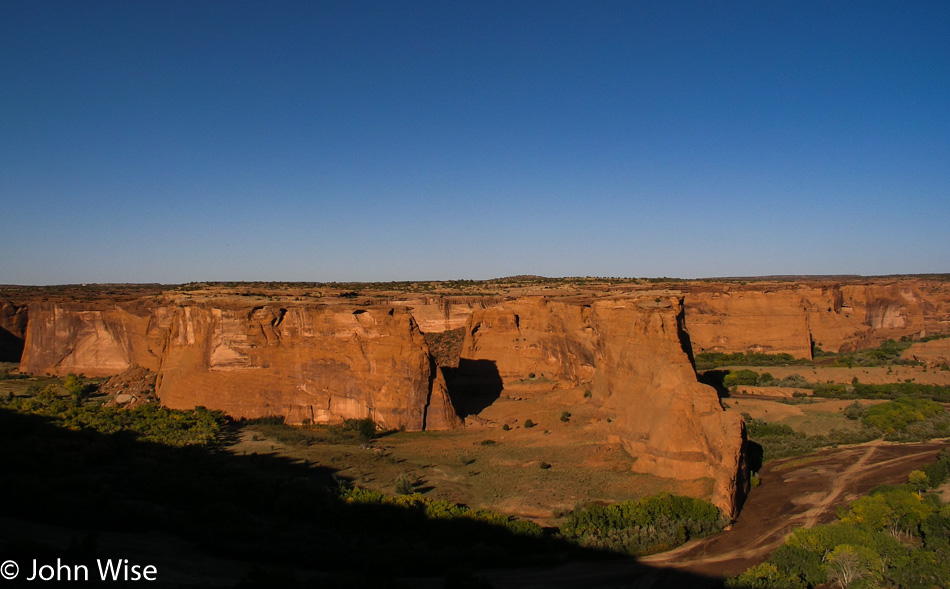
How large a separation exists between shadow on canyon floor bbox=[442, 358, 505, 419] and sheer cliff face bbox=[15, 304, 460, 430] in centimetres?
809

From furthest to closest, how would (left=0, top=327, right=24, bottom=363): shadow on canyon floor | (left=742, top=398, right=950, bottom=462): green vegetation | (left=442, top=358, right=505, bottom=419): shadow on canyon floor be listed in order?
(left=0, top=327, right=24, bottom=363): shadow on canyon floor
(left=442, top=358, right=505, bottom=419): shadow on canyon floor
(left=742, top=398, right=950, bottom=462): green vegetation

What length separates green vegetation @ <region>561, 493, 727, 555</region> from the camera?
16.5 m

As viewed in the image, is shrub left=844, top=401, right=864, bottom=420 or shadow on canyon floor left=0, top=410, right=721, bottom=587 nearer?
shadow on canyon floor left=0, top=410, right=721, bottom=587

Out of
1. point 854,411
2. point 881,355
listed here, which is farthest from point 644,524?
point 881,355

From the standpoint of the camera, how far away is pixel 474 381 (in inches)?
1564

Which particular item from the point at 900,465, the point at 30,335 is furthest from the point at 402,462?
the point at 30,335

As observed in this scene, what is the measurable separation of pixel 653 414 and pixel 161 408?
26.2 meters

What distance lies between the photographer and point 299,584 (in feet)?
38.3

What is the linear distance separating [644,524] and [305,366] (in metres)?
19.7

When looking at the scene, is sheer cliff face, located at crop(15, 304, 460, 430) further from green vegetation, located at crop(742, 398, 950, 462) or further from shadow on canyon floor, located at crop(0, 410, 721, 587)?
green vegetation, located at crop(742, 398, 950, 462)

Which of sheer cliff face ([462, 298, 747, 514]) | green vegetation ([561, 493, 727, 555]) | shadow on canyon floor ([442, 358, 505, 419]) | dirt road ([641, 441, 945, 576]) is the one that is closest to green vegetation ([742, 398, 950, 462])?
dirt road ([641, 441, 945, 576])

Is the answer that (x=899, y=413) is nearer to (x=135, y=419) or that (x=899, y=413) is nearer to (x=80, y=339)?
(x=135, y=419)

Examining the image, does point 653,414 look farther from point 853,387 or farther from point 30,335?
point 30,335

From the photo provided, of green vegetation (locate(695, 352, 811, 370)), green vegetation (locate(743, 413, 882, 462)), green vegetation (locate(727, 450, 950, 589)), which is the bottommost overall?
green vegetation (locate(743, 413, 882, 462))
